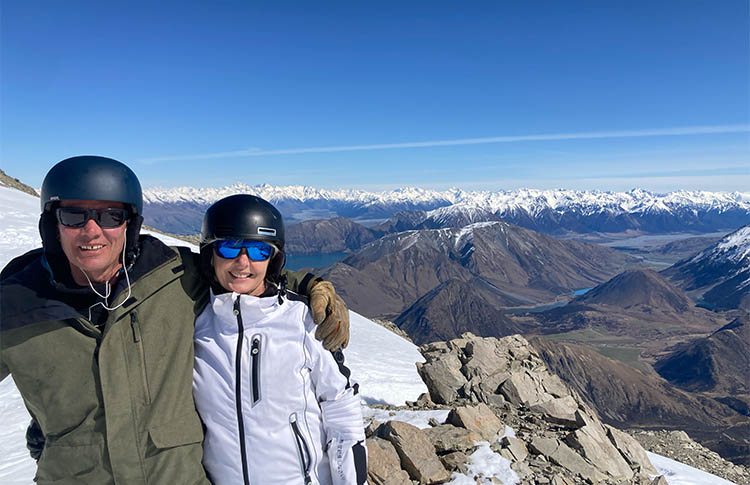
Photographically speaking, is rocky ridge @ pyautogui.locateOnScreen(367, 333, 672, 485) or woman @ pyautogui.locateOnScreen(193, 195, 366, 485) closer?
woman @ pyautogui.locateOnScreen(193, 195, 366, 485)

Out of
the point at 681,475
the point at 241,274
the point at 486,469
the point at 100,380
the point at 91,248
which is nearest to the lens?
the point at 100,380

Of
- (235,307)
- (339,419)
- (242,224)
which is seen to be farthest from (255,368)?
(242,224)

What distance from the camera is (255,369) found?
3184 mm

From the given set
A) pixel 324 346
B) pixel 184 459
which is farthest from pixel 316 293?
pixel 184 459

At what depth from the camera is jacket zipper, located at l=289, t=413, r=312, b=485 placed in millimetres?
3330

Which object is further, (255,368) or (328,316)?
(328,316)

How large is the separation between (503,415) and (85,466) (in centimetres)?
1145

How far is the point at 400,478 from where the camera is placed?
23.1ft

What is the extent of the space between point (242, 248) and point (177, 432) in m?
1.49

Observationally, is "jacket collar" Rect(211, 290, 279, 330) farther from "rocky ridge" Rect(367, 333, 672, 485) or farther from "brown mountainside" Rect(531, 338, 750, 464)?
"brown mountainside" Rect(531, 338, 750, 464)

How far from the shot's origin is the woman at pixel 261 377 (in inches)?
124

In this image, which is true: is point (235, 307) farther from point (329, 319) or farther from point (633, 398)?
point (633, 398)

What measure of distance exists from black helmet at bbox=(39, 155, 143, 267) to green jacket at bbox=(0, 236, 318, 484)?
0.25 metres

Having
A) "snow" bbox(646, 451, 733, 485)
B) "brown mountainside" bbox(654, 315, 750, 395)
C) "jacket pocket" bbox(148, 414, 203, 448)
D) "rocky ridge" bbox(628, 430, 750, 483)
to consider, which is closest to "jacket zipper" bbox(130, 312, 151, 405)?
"jacket pocket" bbox(148, 414, 203, 448)
